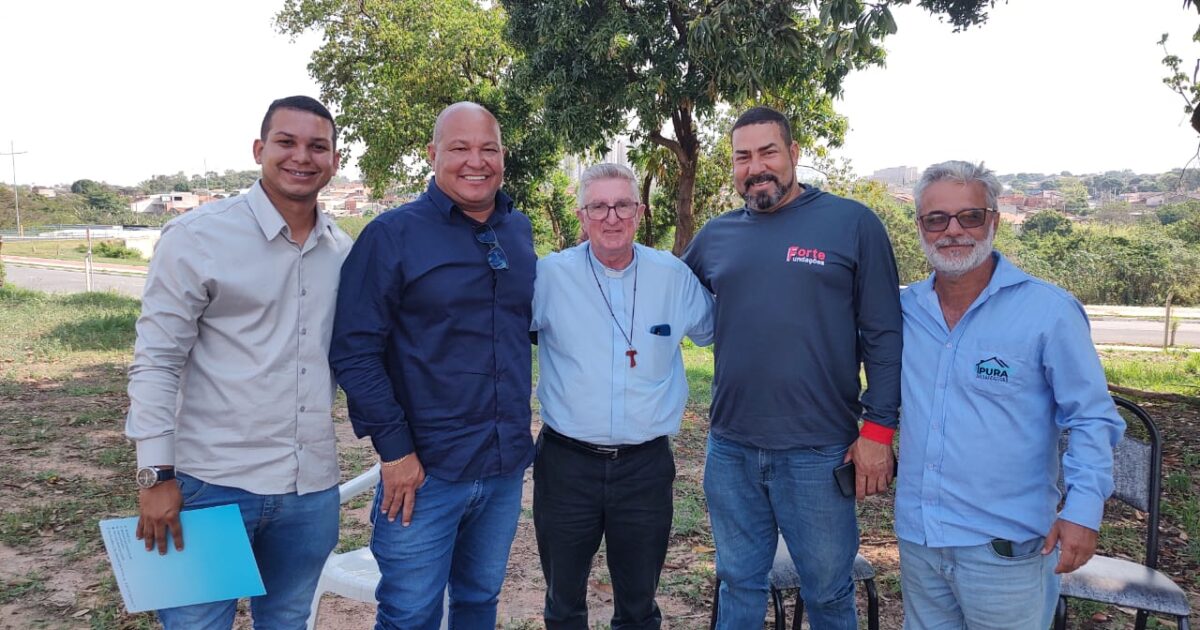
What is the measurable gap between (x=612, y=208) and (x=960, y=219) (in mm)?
1058

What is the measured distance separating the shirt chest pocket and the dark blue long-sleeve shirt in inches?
13.9

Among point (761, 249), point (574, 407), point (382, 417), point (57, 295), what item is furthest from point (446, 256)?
point (57, 295)

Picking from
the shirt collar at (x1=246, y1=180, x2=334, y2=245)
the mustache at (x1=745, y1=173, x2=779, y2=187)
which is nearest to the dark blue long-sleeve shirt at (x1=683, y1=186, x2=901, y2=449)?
the mustache at (x1=745, y1=173, x2=779, y2=187)

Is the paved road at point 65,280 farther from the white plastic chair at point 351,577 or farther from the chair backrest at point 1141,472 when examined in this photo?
the chair backrest at point 1141,472

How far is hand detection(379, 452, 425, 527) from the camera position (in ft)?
7.52

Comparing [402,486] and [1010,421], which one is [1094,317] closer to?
[1010,421]

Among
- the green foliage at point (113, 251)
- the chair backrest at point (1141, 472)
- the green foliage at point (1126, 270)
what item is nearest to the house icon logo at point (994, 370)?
the chair backrest at point (1141, 472)

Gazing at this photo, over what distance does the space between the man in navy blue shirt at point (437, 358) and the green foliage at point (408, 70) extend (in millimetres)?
15016

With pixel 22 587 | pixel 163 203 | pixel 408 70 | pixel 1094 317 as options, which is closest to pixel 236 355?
pixel 22 587

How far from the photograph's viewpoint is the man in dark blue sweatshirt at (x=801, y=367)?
251 cm

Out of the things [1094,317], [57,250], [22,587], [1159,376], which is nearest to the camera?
[22,587]

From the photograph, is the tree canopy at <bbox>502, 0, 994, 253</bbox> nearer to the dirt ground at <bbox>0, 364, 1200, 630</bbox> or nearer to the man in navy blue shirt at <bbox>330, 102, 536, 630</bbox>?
the dirt ground at <bbox>0, 364, 1200, 630</bbox>

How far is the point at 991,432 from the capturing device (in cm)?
214

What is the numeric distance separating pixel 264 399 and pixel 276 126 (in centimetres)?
77
